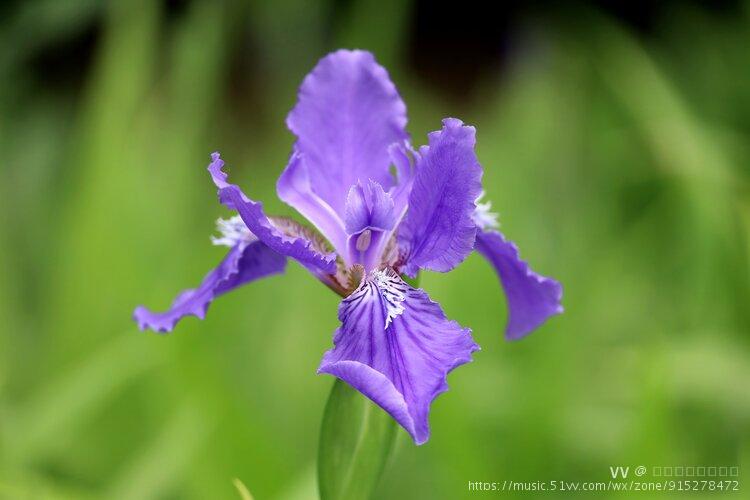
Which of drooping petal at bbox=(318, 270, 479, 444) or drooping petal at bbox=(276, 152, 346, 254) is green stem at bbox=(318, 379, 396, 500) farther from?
drooping petal at bbox=(276, 152, 346, 254)

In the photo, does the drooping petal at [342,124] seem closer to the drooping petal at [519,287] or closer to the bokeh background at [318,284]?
the drooping petal at [519,287]

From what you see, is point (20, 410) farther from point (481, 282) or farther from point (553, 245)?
point (553, 245)

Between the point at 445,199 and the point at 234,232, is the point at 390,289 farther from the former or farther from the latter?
the point at 234,232

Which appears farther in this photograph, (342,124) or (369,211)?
(342,124)

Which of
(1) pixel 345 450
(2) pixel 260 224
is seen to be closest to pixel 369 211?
(2) pixel 260 224

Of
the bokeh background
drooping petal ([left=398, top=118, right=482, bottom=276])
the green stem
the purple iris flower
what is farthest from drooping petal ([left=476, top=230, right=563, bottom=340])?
the bokeh background

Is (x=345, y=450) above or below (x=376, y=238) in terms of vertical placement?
below

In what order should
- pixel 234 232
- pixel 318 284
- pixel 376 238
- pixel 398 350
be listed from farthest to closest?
pixel 318 284 < pixel 234 232 < pixel 376 238 < pixel 398 350

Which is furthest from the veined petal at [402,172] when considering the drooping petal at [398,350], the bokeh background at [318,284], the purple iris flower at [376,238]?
the bokeh background at [318,284]
